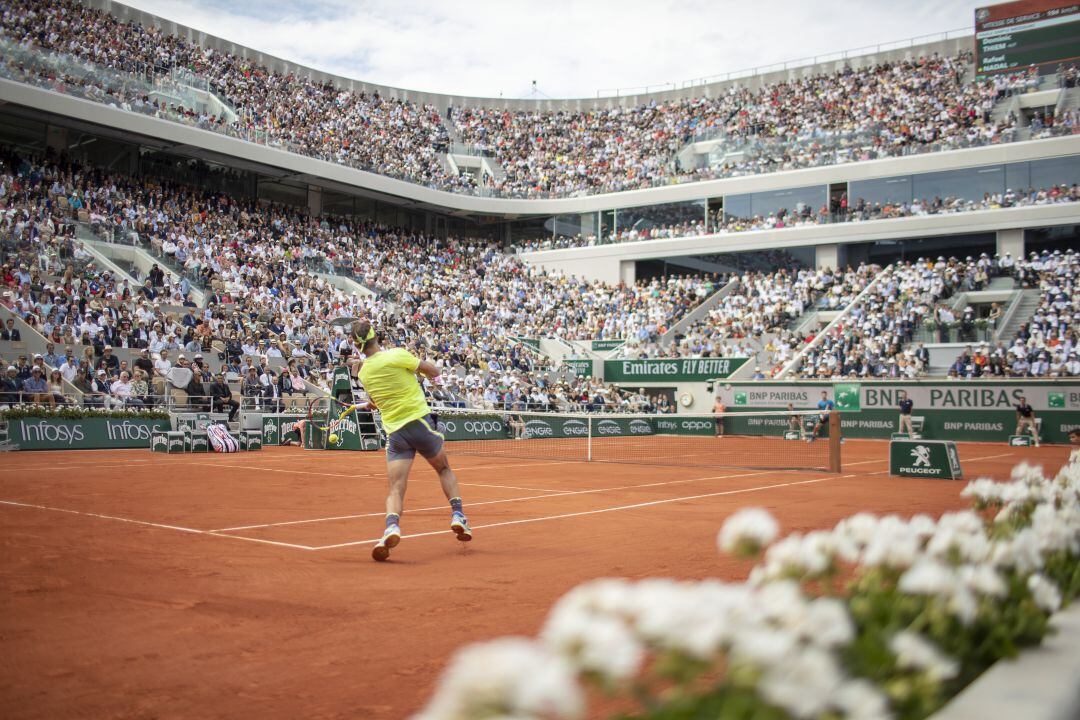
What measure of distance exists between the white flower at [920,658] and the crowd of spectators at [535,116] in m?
38.3

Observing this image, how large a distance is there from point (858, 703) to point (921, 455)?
680 inches

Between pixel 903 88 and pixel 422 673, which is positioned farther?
pixel 903 88

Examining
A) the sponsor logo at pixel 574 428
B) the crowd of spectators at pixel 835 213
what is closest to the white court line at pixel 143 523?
the sponsor logo at pixel 574 428

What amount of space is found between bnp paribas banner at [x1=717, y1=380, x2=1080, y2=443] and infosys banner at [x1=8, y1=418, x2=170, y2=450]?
2480 cm

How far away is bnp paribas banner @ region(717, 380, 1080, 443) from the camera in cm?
2983

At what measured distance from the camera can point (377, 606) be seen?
5844 mm

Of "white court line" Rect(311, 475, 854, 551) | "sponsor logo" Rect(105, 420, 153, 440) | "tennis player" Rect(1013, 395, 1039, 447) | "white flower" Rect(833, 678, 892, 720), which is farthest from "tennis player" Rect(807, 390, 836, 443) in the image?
"white flower" Rect(833, 678, 892, 720)

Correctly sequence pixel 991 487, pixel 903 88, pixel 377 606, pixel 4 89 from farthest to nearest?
pixel 903 88
pixel 4 89
pixel 377 606
pixel 991 487

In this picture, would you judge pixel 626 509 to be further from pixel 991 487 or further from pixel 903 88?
pixel 903 88

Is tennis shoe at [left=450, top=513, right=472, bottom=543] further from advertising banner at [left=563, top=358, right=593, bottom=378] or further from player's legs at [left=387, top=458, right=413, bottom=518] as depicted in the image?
advertising banner at [left=563, top=358, right=593, bottom=378]

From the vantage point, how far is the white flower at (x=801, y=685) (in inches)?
64.4

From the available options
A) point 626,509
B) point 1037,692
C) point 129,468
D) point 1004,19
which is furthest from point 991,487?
point 1004,19

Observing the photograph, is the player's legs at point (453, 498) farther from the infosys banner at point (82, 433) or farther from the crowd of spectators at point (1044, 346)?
the crowd of spectators at point (1044, 346)

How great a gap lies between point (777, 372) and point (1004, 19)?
2231cm
